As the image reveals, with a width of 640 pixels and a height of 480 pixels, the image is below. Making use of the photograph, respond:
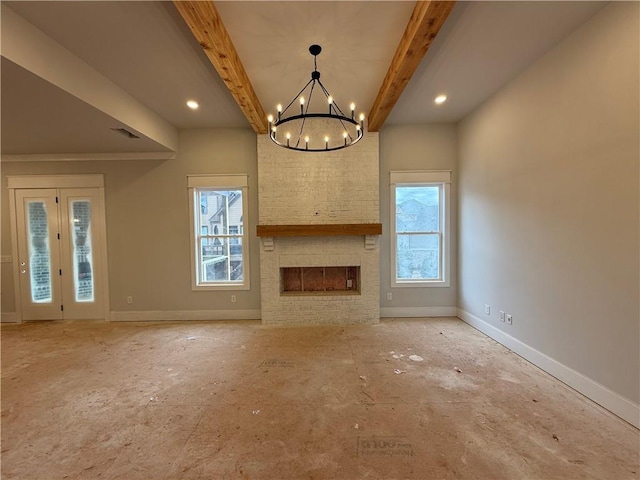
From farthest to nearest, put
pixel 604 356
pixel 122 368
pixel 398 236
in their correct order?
pixel 398 236 < pixel 122 368 < pixel 604 356

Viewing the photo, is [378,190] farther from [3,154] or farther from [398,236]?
[3,154]

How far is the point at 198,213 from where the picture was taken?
430cm

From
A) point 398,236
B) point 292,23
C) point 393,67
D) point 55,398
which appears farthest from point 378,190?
point 55,398

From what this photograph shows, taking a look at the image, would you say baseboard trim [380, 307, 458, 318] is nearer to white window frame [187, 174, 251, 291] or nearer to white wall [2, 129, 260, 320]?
white wall [2, 129, 260, 320]

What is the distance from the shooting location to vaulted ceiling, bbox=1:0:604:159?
1964 millimetres

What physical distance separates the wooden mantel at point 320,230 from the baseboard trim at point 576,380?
2.03m

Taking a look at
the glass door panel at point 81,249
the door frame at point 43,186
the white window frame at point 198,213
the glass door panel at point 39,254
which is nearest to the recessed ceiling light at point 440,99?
the white window frame at point 198,213

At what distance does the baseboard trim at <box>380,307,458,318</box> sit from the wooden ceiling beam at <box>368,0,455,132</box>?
2.98 meters

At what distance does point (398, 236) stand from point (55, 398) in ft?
14.3

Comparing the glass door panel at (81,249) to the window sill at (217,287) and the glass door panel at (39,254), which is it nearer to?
the glass door panel at (39,254)

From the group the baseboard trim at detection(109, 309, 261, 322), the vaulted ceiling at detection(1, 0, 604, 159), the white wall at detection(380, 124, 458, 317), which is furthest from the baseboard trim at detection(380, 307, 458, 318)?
the vaulted ceiling at detection(1, 0, 604, 159)

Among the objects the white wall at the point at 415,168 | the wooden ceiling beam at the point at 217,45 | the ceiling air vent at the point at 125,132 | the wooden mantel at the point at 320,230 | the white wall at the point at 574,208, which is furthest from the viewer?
the white wall at the point at 415,168

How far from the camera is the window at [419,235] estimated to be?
167 inches

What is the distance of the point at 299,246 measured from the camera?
13.4 feet
